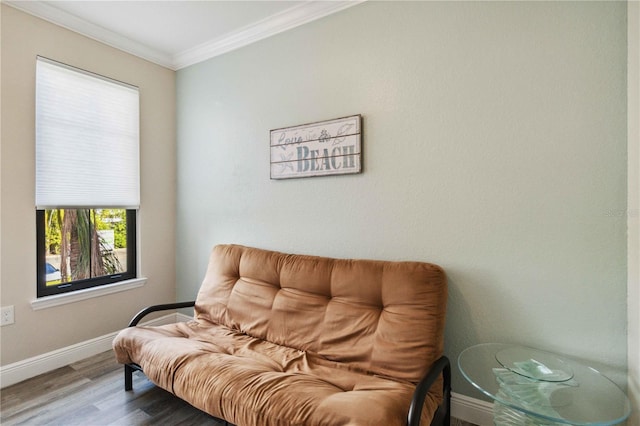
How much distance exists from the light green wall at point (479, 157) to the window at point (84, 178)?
129cm

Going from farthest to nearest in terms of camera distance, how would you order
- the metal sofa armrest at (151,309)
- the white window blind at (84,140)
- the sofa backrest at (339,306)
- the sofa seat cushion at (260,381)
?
1. the white window blind at (84,140)
2. the metal sofa armrest at (151,309)
3. the sofa backrest at (339,306)
4. the sofa seat cushion at (260,381)

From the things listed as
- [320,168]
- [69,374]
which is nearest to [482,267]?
[320,168]

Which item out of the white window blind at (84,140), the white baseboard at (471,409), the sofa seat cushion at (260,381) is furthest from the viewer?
the white window blind at (84,140)

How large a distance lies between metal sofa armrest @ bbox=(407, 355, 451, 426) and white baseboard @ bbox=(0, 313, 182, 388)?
8.78 ft

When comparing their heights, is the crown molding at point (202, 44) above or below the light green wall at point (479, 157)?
above

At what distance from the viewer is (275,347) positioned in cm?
211

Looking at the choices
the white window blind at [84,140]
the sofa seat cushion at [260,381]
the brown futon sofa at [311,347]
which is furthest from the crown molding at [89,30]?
the sofa seat cushion at [260,381]

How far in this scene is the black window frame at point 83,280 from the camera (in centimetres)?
246

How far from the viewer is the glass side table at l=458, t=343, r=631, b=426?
124 centimetres

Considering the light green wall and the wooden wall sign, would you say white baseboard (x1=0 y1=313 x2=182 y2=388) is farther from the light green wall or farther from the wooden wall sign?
the wooden wall sign

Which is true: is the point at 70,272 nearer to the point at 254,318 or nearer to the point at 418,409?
the point at 254,318

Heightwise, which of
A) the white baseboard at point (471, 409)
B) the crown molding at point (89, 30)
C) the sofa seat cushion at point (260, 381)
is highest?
the crown molding at point (89, 30)

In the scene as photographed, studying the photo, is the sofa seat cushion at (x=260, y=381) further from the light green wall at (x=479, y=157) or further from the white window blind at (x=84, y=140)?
the white window blind at (x=84, y=140)

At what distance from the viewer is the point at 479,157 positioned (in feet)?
6.08
